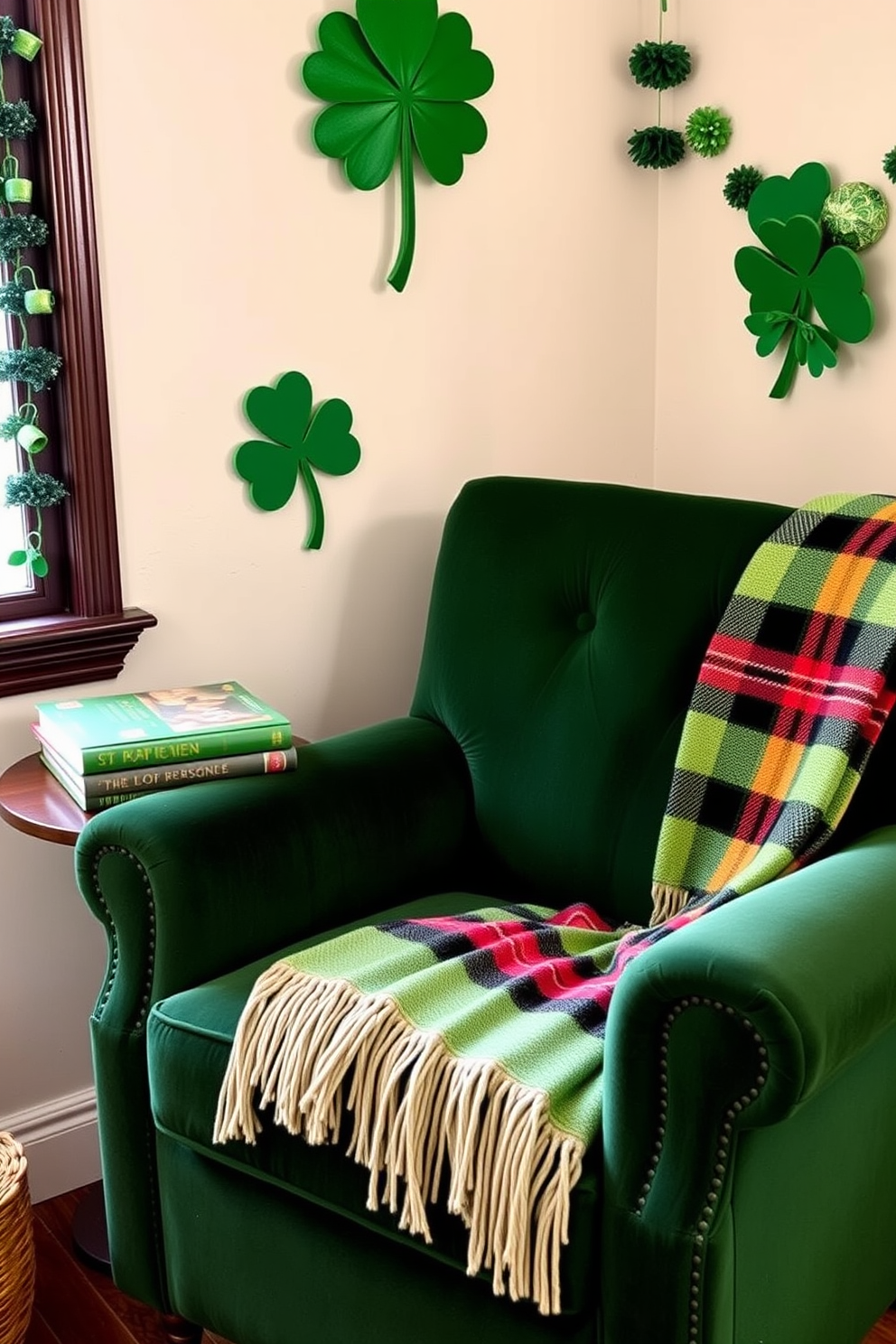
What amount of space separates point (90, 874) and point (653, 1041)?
683mm

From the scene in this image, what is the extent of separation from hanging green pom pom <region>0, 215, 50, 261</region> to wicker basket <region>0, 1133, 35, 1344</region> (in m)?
1.11

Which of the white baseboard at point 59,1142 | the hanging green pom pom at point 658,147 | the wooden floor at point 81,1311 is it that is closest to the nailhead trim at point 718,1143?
the wooden floor at point 81,1311

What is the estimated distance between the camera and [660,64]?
87.7 inches

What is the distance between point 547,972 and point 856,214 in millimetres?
1176

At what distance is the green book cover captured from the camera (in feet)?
5.55

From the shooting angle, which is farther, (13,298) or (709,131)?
(709,131)

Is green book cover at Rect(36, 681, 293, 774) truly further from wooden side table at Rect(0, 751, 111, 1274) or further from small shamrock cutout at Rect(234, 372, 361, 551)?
small shamrock cutout at Rect(234, 372, 361, 551)

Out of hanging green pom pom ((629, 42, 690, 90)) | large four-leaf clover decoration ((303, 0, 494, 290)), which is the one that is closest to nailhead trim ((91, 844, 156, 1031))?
large four-leaf clover decoration ((303, 0, 494, 290))

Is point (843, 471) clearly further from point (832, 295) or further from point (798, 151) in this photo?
point (798, 151)

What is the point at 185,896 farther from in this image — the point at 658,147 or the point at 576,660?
the point at 658,147

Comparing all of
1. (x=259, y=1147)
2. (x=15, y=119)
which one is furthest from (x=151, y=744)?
(x=15, y=119)

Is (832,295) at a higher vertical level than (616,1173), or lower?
higher

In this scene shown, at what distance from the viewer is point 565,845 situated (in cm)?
182

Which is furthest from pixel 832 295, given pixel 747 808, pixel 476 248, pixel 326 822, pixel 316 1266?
pixel 316 1266
